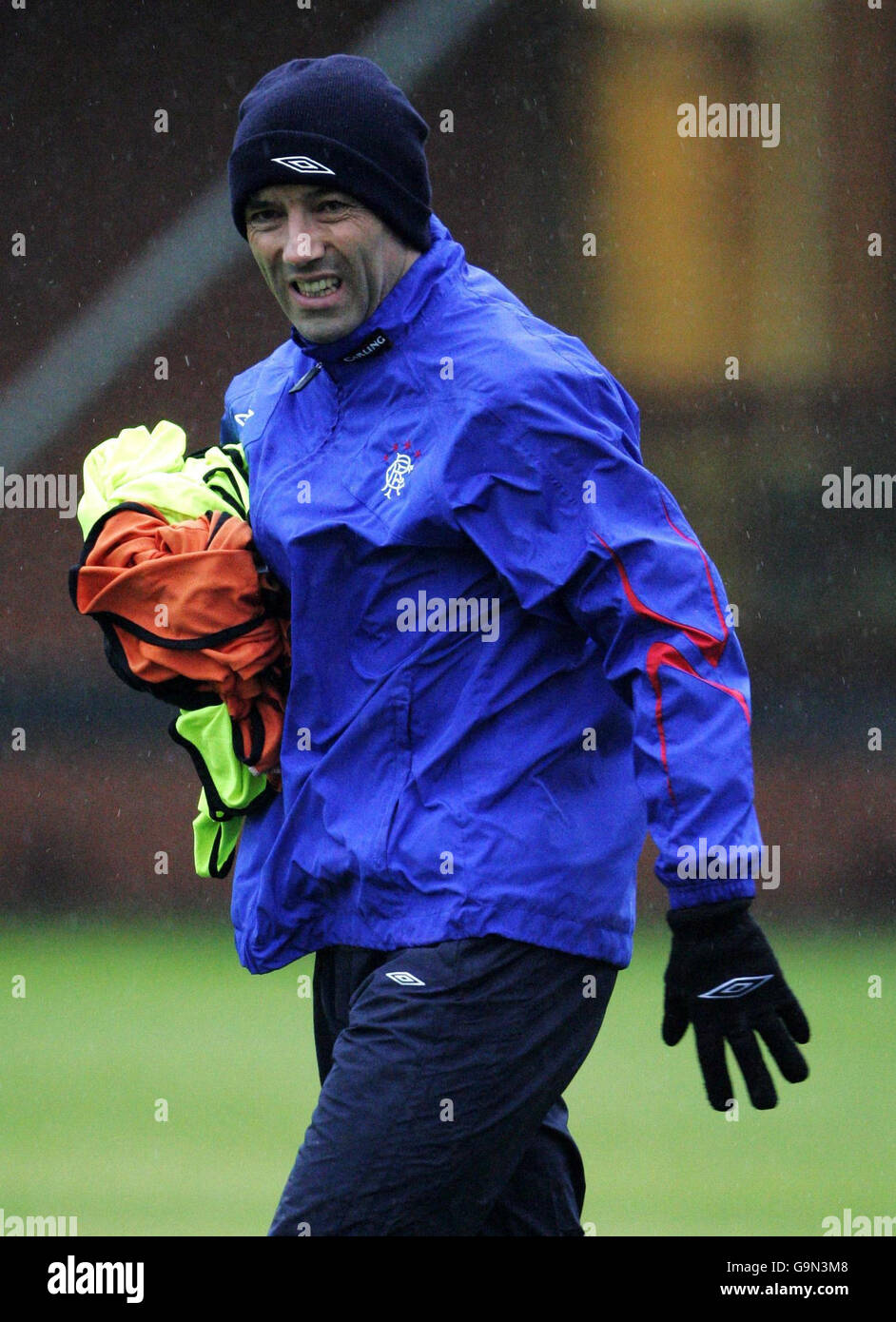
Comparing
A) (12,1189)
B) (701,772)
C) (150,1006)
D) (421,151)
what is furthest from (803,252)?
(701,772)

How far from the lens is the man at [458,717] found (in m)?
2.74

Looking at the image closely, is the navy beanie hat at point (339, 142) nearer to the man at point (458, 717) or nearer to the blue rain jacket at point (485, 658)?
the man at point (458, 717)

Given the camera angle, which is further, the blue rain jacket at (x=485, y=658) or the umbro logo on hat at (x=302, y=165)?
the umbro logo on hat at (x=302, y=165)

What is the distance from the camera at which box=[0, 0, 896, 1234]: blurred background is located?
857cm

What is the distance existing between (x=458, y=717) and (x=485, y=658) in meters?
0.08

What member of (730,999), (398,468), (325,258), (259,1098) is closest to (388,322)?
(325,258)

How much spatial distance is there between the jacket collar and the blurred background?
5603mm

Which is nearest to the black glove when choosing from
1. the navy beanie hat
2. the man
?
the man

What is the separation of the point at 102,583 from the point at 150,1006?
442 centimetres

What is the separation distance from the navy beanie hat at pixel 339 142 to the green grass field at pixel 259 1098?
8.10 ft

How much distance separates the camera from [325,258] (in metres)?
2.99

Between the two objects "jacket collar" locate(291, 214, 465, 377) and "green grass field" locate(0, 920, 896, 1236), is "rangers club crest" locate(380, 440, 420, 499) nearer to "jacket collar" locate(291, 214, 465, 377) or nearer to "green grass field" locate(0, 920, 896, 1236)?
"jacket collar" locate(291, 214, 465, 377)

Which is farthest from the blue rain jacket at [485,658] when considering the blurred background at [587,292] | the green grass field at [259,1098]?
the blurred background at [587,292]

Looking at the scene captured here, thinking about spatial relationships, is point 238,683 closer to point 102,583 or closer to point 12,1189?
point 102,583
